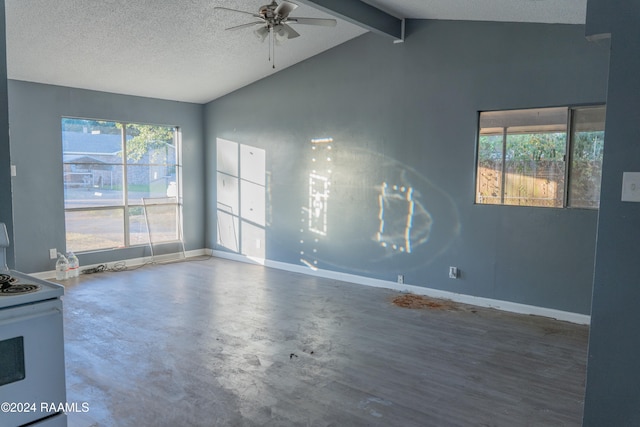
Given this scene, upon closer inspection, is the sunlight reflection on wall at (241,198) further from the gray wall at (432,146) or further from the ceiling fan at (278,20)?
the ceiling fan at (278,20)

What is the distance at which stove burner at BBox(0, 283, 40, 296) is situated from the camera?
1.85 metres

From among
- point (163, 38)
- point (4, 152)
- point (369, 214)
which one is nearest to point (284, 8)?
point (163, 38)

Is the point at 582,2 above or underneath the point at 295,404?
above

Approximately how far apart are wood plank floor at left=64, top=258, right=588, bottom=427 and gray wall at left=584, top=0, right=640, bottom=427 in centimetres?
80

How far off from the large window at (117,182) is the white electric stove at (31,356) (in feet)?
16.8

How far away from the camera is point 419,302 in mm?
5191

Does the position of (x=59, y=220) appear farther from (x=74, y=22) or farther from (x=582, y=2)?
(x=582, y=2)

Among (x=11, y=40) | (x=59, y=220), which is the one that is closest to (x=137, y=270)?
(x=59, y=220)

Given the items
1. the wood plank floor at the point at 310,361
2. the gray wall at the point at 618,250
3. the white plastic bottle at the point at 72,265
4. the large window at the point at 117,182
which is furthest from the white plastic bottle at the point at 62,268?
the gray wall at the point at 618,250

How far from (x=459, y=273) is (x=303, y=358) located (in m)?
2.47

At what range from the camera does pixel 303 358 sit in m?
3.59

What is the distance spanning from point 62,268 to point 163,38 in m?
3.45

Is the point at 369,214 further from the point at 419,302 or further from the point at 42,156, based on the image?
the point at 42,156

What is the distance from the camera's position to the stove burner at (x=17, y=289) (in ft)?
6.07
